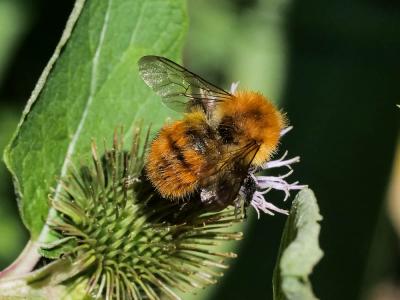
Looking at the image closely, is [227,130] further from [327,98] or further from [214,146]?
[327,98]

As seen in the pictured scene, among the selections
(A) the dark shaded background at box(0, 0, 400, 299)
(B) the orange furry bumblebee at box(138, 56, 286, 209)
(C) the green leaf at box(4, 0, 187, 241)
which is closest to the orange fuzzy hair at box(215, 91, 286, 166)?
(B) the orange furry bumblebee at box(138, 56, 286, 209)

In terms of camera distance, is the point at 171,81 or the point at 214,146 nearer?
the point at 214,146

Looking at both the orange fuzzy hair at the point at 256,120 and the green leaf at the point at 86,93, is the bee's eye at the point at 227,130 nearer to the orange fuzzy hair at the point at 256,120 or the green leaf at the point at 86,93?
the orange fuzzy hair at the point at 256,120

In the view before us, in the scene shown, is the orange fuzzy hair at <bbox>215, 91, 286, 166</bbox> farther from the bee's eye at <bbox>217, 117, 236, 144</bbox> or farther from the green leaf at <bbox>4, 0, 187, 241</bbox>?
the green leaf at <bbox>4, 0, 187, 241</bbox>

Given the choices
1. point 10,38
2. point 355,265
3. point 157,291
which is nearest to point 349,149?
point 355,265

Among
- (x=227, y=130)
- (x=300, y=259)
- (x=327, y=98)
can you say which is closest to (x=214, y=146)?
(x=227, y=130)

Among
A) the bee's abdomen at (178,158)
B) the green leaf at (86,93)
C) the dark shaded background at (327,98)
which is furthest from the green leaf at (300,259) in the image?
the dark shaded background at (327,98)
